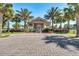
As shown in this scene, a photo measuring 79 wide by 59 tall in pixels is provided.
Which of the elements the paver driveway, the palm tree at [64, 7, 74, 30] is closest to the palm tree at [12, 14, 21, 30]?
the paver driveway

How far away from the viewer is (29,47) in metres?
5.82

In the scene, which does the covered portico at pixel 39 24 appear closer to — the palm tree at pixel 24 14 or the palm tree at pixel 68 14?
the palm tree at pixel 24 14

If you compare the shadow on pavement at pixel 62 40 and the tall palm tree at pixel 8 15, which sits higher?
the tall palm tree at pixel 8 15

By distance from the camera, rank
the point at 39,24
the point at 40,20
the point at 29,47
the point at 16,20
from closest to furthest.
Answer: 1. the point at 29,47
2. the point at 16,20
3. the point at 40,20
4. the point at 39,24

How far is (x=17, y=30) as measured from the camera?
6.10m

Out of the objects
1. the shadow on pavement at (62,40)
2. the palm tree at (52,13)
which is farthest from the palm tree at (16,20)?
the shadow on pavement at (62,40)

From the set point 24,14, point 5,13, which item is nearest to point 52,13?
point 24,14

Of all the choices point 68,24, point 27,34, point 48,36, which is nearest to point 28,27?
point 27,34

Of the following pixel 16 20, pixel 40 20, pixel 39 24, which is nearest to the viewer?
pixel 16 20

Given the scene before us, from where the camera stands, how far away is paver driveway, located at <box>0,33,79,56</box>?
18.2 feet

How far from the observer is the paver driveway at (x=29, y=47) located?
18.2ft

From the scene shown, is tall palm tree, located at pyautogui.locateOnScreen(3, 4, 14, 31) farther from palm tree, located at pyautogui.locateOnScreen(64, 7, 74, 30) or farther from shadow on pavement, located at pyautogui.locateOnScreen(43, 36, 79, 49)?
palm tree, located at pyautogui.locateOnScreen(64, 7, 74, 30)

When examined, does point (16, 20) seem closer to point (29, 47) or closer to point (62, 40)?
point (29, 47)

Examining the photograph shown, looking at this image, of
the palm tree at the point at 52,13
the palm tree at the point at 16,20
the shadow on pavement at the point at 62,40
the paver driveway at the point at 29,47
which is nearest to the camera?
the paver driveway at the point at 29,47
